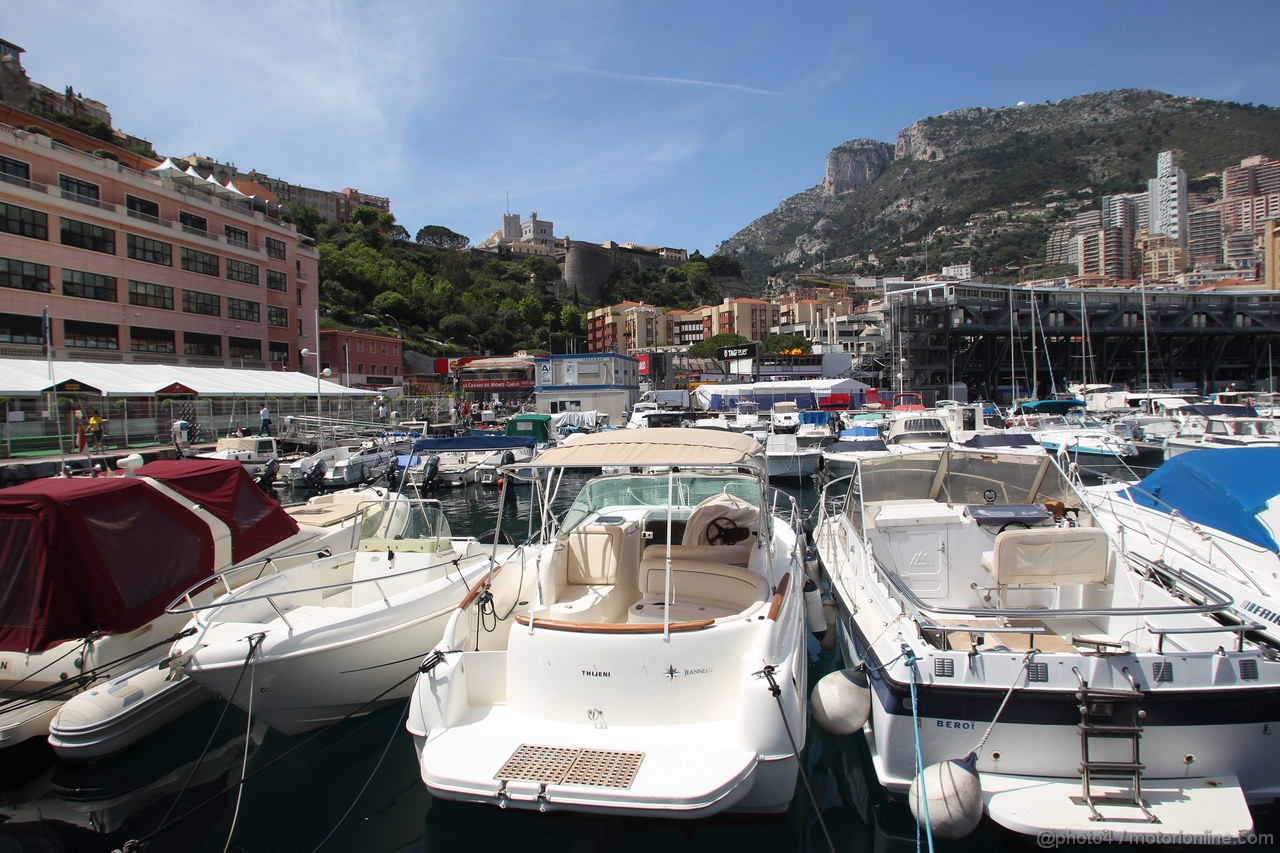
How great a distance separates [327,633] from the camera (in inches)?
270

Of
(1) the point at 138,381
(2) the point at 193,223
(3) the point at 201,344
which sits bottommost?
(1) the point at 138,381

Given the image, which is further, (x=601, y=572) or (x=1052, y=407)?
(x=1052, y=407)

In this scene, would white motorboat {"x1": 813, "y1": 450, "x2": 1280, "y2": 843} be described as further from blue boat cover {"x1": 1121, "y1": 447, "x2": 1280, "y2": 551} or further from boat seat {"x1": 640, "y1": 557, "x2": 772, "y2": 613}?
blue boat cover {"x1": 1121, "y1": 447, "x2": 1280, "y2": 551}

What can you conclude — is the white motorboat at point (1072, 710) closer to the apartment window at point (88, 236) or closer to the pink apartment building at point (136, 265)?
the pink apartment building at point (136, 265)

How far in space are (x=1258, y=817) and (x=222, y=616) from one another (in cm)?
991

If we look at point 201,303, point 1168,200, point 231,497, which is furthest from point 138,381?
point 1168,200

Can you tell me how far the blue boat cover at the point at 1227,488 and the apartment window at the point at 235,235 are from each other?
172ft

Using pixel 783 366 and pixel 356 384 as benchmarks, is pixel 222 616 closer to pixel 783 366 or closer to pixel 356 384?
pixel 356 384

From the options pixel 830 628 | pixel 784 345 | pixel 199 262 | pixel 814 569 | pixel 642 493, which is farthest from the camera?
pixel 784 345

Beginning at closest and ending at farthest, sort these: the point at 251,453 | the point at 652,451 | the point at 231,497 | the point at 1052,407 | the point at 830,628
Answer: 1. the point at 652,451
2. the point at 830,628
3. the point at 231,497
4. the point at 251,453
5. the point at 1052,407

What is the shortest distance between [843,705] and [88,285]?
45.9 metres

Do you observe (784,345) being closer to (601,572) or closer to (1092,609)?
(601,572)

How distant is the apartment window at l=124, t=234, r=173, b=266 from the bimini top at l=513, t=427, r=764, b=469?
146 ft

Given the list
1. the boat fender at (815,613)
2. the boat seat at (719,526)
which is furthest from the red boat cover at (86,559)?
the boat fender at (815,613)
